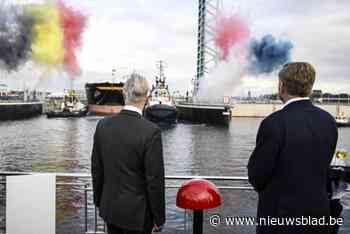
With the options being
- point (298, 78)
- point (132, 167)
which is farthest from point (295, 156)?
point (132, 167)

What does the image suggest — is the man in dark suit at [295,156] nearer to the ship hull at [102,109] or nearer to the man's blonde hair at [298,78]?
the man's blonde hair at [298,78]

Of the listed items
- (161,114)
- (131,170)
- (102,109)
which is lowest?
(102,109)

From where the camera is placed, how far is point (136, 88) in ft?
10.1

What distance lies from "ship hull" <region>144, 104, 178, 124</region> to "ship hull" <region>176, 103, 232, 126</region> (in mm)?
12852

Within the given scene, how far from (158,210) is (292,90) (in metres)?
1.29

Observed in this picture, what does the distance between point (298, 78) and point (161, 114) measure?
54.5 m

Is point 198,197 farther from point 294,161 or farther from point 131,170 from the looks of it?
point 294,161

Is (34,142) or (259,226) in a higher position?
(259,226)

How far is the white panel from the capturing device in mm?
4383

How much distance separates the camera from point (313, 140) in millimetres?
2770

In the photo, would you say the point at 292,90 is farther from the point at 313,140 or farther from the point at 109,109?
the point at 109,109

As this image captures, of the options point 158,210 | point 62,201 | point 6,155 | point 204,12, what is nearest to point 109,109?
point 204,12

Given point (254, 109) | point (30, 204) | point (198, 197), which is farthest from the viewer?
point (254, 109)

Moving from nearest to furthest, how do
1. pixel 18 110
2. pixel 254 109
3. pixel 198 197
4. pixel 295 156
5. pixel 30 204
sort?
pixel 295 156 < pixel 198 197 < pixel 30 204 < pixel 18 110 < pixel 254 109
